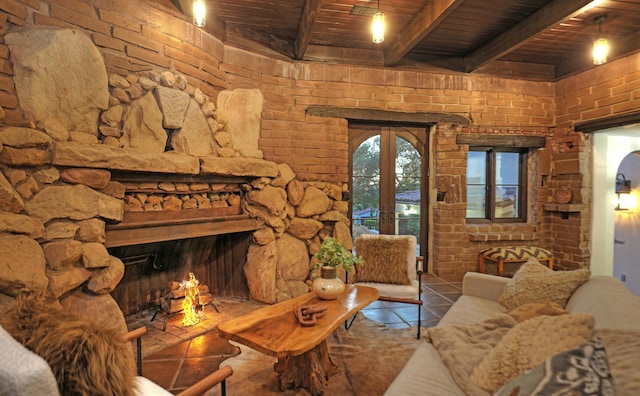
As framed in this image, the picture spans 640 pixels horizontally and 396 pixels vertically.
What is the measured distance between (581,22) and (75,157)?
457 centimetres

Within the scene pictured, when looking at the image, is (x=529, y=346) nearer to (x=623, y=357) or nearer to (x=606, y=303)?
(x=623, y=357)

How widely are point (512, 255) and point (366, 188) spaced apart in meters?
1.99

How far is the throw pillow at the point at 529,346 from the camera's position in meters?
1.28

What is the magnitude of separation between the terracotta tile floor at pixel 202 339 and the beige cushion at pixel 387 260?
35 cm

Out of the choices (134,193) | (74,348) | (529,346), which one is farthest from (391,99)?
(74,348)

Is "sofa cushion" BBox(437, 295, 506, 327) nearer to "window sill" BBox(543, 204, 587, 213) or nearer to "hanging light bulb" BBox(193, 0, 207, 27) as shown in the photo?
"window sill" BBox(543, 204, 587, 213)

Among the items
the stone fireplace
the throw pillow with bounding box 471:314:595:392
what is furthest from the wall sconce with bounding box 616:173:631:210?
the throw pillow with bounding box 471:314:595:392

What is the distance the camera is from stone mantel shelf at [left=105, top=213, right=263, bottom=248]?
250cm

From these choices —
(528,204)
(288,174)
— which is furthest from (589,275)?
(528,204)

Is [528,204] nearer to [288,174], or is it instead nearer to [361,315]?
[361,315]

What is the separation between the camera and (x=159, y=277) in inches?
127

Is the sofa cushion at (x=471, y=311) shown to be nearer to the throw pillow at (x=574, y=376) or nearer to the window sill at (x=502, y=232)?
the throw pillow at (x=574, y=376)

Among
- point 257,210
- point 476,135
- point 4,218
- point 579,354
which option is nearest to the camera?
point 579,354

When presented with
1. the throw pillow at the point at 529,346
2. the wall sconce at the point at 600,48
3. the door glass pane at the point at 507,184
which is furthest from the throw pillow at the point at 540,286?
the door glass pane at the point at 507,184
